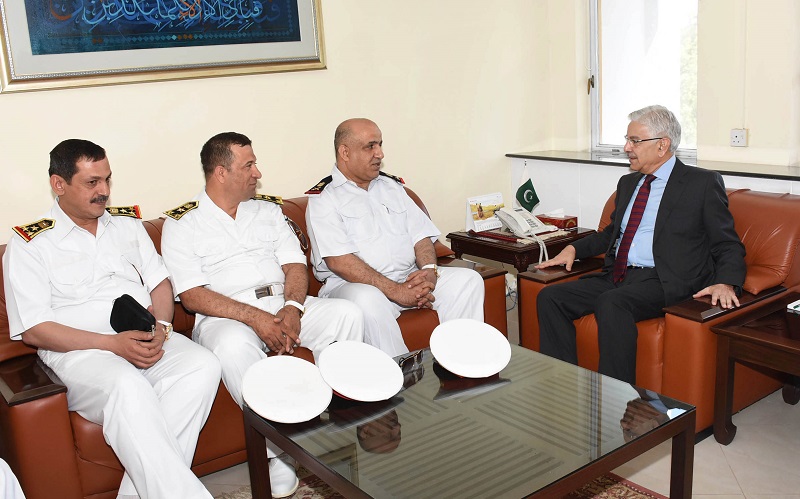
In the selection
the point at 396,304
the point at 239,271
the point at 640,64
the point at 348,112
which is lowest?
the point at 396,304

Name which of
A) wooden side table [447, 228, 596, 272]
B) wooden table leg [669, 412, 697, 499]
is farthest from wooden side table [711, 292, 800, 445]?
wooden side table [447, 228, 596, 272]

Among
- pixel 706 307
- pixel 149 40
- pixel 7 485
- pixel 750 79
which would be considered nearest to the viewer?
pixel 7 485

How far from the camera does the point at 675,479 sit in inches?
87.9

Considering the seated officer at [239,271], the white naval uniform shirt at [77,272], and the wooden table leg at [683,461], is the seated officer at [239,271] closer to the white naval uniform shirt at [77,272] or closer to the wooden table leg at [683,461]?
the white naval uniform shirt at [77,272]

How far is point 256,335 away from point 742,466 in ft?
6.11

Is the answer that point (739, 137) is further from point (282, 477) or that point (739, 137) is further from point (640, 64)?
point (282, 477)

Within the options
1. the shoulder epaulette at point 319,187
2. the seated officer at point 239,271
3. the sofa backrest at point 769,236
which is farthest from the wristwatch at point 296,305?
the sofa backrest at point 769,236

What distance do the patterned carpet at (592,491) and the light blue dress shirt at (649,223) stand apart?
39.8 inches

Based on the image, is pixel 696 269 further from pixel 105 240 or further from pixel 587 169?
pixel 105 240

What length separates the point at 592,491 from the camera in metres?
2.61

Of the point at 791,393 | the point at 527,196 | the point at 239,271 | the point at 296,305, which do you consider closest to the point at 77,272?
the point at 239,271

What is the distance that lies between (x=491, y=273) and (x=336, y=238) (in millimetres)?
744

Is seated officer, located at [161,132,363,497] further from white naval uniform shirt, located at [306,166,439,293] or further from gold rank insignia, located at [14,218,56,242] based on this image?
gold rank insignia, located at [14,218,56,242]

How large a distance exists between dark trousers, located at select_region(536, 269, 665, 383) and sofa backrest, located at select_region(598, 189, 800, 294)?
396 mm
